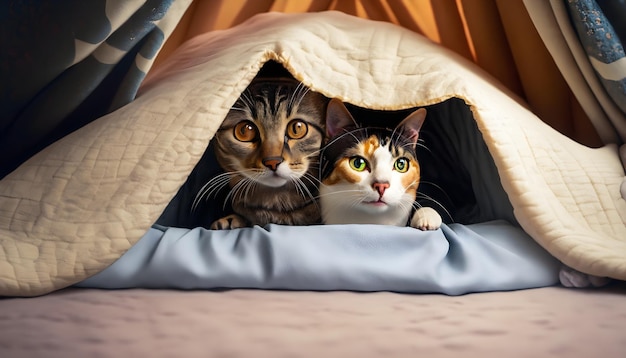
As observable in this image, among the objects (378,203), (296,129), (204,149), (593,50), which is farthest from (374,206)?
(593,50)

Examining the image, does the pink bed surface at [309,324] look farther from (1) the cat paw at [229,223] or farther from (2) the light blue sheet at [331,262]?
(1) the cat paw at [229,223]

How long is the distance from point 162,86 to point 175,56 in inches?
9.6

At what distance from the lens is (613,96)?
3.63ft

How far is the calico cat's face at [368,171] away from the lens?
42.5 inches

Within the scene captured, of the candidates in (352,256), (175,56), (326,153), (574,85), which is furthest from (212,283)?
(574,85)

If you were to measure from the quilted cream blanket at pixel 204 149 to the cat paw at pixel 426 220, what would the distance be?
0.14 m

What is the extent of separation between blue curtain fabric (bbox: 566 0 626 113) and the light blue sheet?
1.18ft

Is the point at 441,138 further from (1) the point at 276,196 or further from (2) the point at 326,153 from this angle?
(1) the point at 276,196

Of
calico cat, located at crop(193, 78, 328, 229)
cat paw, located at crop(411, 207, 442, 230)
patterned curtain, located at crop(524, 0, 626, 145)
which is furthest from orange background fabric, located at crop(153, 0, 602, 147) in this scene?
cat paw, located at crop(411, 207, 442, 230)

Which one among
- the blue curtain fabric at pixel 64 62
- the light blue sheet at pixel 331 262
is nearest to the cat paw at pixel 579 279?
the light blue sheet at pixel 331 262

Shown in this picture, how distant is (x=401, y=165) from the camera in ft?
3.66

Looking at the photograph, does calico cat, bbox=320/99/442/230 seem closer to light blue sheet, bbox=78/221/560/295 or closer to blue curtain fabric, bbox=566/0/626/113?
light blue sheet, bbox=78/221/560/295

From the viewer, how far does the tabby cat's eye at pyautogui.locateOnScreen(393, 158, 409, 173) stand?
3.64ft

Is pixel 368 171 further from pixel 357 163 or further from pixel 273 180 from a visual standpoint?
pixel 273 180
